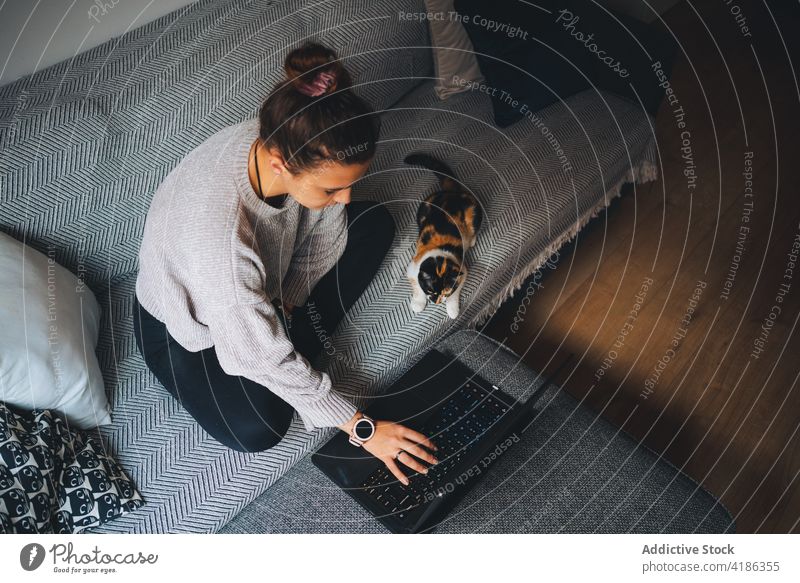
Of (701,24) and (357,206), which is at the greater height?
(701,24)

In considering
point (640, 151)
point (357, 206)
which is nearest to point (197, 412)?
point (357, 206)

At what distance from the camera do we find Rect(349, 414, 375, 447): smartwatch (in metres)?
1.12

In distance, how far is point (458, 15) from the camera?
1586 millimetres

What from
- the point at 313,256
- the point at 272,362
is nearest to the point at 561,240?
the point at 313,256

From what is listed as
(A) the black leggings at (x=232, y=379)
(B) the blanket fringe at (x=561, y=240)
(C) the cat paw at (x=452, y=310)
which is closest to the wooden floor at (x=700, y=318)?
(B) the blanket fringe at (x=561, y=240)

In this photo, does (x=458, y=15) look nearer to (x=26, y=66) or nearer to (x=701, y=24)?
(x=26, y=66)

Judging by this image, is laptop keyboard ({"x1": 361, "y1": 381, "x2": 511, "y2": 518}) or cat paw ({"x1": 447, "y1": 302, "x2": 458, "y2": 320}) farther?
cat paw ({"x1": 447, "y1": 302, "x2": 458, "y2": 320})

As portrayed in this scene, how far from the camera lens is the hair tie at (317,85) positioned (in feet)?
3.11

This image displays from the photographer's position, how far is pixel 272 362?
1037 millimetres

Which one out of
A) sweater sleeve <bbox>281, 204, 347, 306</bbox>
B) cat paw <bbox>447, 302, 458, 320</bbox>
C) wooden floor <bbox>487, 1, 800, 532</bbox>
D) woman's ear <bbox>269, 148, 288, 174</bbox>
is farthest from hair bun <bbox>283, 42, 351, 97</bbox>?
wooden floor <bbox>487, 1, 800, 532</bbox>

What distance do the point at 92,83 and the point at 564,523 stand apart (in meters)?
1.27

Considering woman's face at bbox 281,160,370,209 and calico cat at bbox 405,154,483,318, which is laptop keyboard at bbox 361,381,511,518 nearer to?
calico cat at bbox 405,154,483,318

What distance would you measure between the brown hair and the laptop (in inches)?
19.6

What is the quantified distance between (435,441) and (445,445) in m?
0.02
